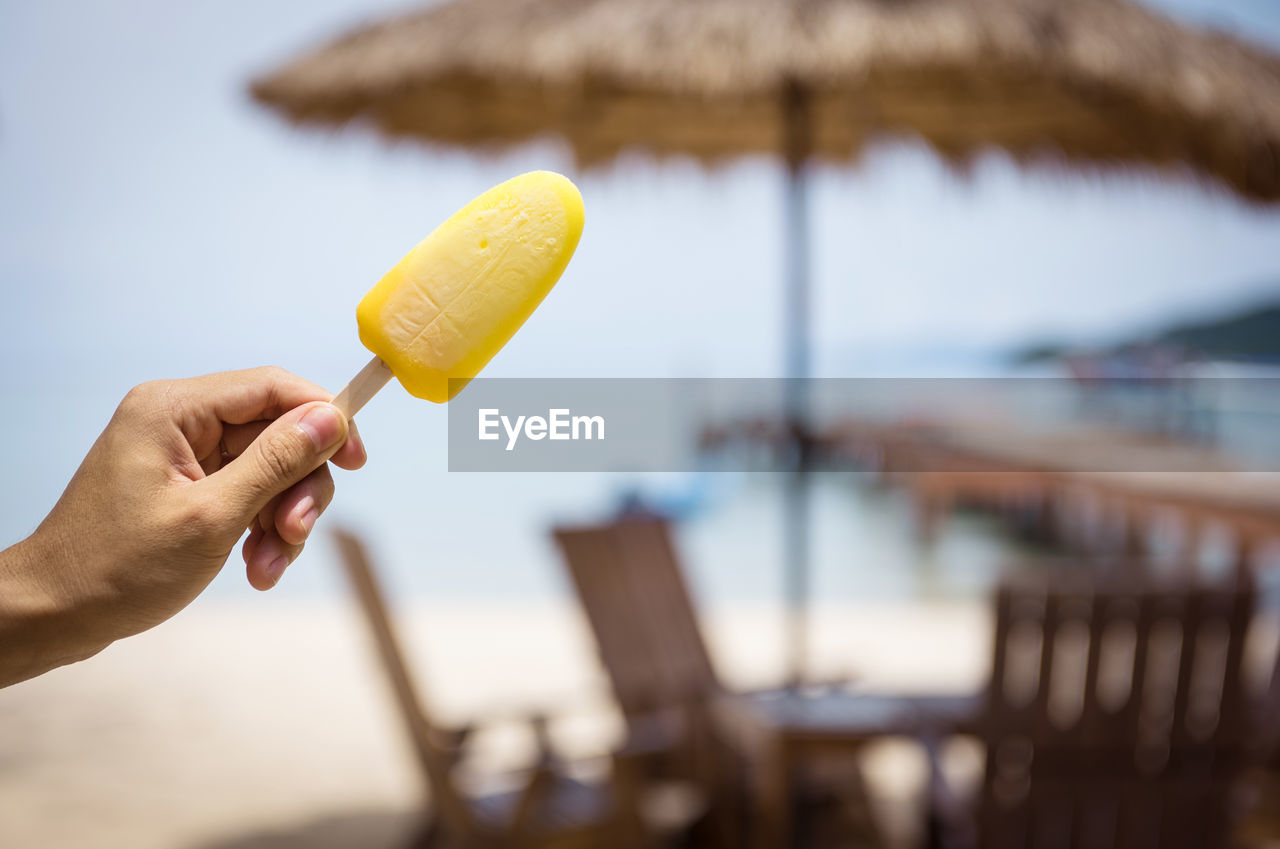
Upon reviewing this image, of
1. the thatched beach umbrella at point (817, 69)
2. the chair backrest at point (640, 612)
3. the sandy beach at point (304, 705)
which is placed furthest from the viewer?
the sandy beach at point (304, 705)

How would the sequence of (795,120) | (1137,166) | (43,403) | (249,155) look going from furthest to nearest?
(249,155) → (43,403) → (1137,166) → (795,120)

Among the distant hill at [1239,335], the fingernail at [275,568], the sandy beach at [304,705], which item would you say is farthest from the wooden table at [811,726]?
the distant hill at [1239,335]

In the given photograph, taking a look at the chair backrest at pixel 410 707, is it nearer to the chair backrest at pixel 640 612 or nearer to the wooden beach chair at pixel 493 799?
the wooden beach chair at pixel 493 799

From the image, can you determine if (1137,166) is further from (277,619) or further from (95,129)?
(95,129)

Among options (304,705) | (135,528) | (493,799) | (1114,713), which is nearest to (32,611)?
(135,528)

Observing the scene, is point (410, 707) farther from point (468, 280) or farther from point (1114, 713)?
point (468, 280)

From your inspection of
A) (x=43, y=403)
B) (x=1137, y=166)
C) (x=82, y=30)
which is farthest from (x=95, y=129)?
(x=1137, y=166)

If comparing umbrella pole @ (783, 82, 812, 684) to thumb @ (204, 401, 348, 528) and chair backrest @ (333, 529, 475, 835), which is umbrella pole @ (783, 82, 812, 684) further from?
thumb @ (204, 401, 348, 528)
